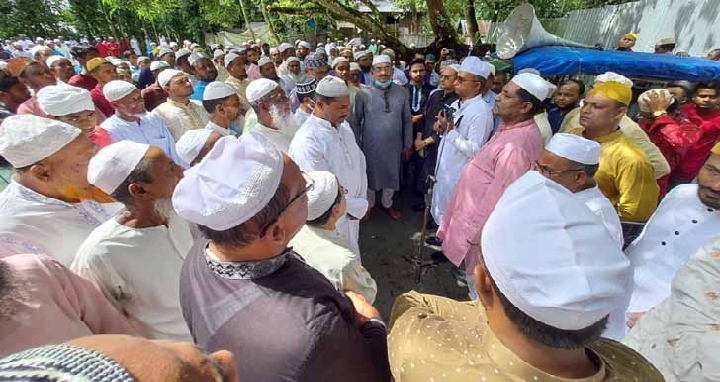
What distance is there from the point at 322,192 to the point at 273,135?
1674 millimetres

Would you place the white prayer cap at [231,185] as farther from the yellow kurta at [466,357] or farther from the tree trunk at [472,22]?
the tree trunk at [472,22]

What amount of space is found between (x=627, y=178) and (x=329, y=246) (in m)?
2.02

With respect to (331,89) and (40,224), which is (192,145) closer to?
(40,224)

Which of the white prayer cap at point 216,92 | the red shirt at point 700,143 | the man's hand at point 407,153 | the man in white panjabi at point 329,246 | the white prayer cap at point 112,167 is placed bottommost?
the man's hand at point 407,153

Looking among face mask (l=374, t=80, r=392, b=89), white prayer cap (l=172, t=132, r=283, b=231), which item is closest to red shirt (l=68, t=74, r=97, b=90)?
face mask (l=374, t=80, r=392, b=89)

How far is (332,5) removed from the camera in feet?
31.4

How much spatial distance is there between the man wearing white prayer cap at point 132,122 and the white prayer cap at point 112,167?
5.63 ft

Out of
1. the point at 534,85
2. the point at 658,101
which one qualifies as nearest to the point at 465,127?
the point at 534,85

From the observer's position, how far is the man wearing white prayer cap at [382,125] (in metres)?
4.39

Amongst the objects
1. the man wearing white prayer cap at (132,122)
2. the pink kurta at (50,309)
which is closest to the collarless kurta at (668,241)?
the pink kurta at (50,309)

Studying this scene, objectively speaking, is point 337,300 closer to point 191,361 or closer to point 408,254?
point 191,361

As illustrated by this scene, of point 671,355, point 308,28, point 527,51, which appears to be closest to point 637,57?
point 527,51

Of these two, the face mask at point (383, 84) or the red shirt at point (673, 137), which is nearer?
the red shirt at point (673, 137)

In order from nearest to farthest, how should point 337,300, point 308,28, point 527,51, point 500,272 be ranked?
point 500,272 → point 337,300 → point 527,51 → point 308,28
